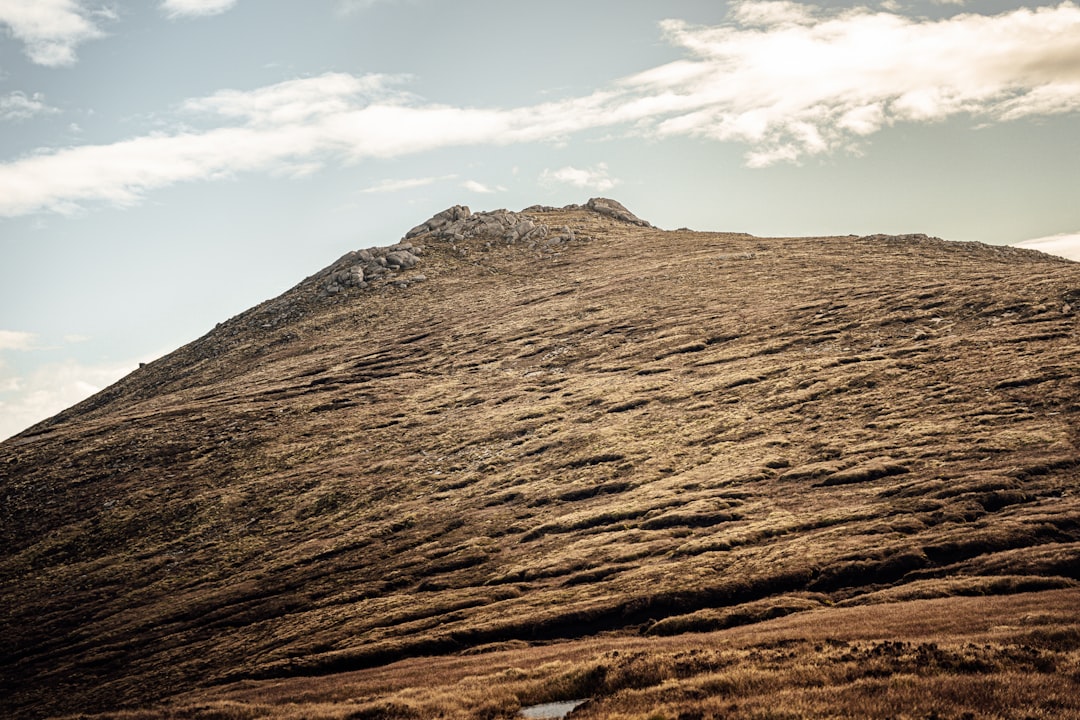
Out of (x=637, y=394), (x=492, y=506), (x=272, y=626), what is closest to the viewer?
(x=272, y=626)

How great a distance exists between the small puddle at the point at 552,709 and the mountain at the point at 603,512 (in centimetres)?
98

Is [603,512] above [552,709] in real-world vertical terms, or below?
below

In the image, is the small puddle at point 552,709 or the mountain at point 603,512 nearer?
the small puddle at point 552,709

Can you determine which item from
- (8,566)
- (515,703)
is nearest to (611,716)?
(515,703)

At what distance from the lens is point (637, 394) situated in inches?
4397

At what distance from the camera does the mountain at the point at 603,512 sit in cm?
3816

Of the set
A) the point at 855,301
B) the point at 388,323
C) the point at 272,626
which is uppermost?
the point at 388,323

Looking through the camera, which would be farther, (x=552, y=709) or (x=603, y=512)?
(x=603, y=512)

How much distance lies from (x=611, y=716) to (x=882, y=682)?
11.0 m

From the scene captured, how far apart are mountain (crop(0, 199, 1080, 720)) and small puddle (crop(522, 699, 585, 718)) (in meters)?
0.98

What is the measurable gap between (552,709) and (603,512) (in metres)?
45.3

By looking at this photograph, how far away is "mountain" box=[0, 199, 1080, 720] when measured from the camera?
125 ft

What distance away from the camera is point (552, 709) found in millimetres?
33812

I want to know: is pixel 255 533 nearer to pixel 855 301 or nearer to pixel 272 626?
pixel 272 626
